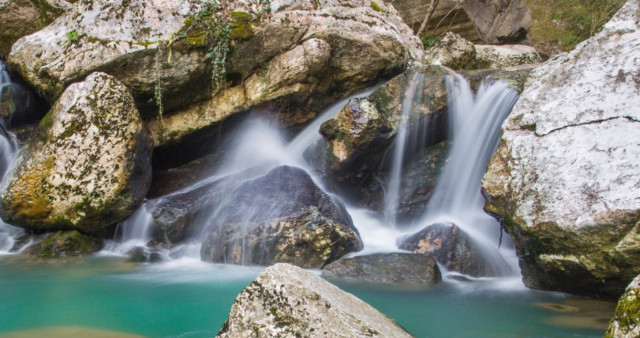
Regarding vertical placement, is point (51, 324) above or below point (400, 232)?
below

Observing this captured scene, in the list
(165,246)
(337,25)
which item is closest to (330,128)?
(337,25)

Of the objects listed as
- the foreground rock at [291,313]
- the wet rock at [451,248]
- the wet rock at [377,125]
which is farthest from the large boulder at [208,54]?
the foreground rock at [291,313]

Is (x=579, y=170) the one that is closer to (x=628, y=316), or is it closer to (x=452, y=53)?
(x=628, y=316)

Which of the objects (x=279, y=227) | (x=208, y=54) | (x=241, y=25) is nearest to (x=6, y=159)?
(x=208, y=54)

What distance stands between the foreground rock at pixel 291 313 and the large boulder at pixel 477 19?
39.2 feet

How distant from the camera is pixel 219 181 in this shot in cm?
723

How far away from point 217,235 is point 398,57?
14.7 feet

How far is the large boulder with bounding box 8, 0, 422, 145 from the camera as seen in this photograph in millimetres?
6730

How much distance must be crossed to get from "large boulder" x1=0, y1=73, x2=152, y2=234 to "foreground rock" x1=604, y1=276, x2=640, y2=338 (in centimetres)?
600

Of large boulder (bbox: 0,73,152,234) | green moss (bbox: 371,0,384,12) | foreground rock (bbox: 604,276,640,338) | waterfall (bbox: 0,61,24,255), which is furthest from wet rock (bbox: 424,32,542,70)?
foreground rock (bbox: 604,276,640,338)

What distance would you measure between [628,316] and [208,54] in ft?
20.6

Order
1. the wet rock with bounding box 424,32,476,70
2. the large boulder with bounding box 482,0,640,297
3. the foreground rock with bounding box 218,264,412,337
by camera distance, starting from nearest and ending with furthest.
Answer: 1. the foreground rock with bounding box 218,264,412,337
2. the large boulder with bounding box 482,0,640,297
3. the wet rock with bounding box 424,32,476,70

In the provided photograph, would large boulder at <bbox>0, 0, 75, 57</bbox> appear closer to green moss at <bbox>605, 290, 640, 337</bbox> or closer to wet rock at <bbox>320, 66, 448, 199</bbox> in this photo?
wet rock at <bbox>320, 66, 448, 199</bbox>

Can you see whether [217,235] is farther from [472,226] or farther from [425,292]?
[472,226]
